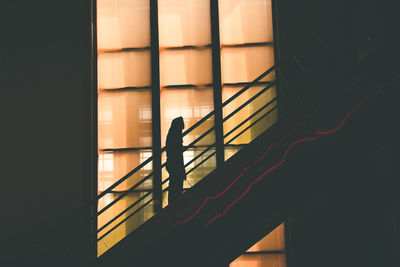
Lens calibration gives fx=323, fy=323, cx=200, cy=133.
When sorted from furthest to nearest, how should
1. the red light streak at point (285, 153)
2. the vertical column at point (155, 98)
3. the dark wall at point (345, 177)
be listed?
the vertical column at point (155, 98), the dark wall at point (345, 177), the red light streak at point (285, 153)

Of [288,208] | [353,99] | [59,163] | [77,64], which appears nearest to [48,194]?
[59,163]

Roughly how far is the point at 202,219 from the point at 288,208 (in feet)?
3.26

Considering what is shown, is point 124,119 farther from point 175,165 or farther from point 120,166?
point 175,165

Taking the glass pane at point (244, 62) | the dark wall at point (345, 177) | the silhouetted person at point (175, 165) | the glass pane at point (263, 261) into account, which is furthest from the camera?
the glass pane at point (244, 62)

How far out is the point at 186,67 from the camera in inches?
249

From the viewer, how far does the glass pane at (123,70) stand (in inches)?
251

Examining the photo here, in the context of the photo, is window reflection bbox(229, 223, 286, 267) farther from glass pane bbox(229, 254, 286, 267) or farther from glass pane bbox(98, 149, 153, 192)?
glass pane bbox(98, 149, 153, 192)

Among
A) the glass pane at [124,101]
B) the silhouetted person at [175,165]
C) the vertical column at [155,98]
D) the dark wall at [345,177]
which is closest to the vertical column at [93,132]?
the glass pane at [124,101]

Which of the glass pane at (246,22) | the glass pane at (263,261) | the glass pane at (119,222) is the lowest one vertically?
the glass pane at (263,261)

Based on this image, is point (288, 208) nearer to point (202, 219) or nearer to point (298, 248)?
point (202, 219)

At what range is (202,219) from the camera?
374 cm

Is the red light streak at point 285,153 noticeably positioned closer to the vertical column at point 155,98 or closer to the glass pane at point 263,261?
the vertical column at point 155,98

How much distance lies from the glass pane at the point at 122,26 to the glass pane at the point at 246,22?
1.56m

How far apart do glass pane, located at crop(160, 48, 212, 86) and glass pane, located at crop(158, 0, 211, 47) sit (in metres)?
0.20
